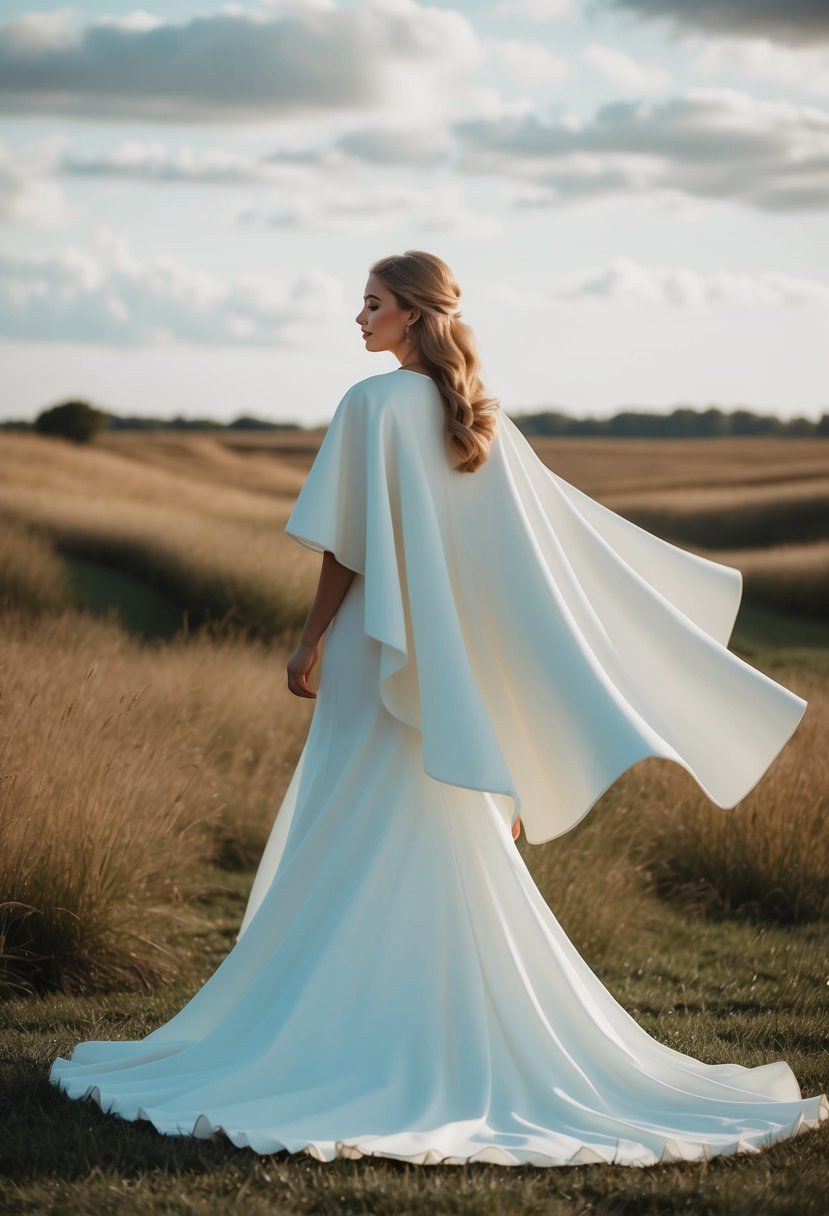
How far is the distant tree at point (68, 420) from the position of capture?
33.1 meters

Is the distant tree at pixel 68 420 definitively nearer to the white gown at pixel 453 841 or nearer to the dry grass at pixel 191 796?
the dry grass at pixel 191 796

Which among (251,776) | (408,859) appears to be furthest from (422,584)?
(251,776)

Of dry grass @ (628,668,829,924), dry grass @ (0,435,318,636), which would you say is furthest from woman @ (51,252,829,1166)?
dry grass @ (0,435,318,636)

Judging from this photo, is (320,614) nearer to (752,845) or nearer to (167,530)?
(752,845)

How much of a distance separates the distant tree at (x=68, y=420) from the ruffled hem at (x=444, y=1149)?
30923 millimetres

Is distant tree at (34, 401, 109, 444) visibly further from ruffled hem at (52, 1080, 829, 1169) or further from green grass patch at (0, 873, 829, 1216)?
ruffled hem at (52, 1080, 829, 1169)

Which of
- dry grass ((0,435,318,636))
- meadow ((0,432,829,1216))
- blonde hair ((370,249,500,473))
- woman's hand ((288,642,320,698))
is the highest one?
blonde hair ((370,249,500,473))

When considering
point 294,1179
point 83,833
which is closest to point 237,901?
point 83,833

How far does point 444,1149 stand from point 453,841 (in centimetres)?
86

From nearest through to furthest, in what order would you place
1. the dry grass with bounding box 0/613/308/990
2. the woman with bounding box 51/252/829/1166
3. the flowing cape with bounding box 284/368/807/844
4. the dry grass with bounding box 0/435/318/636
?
the woman with bounding box 51/252/829/1166 < the flowing cape with bounding box 284/368/807/844 < the dry grass with bounding box 0/613/308/990 < the dry grass with bounding box 0/435/318/636

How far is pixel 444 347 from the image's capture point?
13.3 ft

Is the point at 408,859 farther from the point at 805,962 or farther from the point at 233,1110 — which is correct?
the point at 805,962

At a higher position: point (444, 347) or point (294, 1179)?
point (444, 347)

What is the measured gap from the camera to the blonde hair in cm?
402
